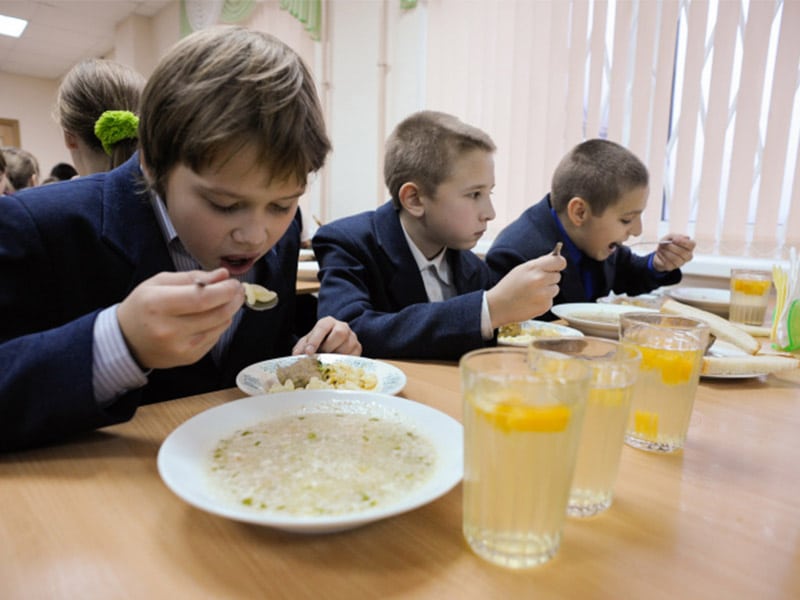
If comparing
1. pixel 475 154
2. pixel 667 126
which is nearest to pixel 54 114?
pixel 475 154

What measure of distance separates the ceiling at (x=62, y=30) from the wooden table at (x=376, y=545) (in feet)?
20.7

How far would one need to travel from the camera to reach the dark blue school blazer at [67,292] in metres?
0.65

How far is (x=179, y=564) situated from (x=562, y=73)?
3.00 meters

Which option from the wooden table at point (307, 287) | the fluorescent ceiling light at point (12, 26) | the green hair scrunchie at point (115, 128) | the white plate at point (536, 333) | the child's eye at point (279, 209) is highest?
the fluorescent ceiling light at point (12, 26)

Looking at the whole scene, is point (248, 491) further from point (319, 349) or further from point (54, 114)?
point (54, 114)

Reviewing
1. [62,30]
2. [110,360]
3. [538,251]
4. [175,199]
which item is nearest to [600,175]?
[538,251]

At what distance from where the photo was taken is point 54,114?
176cm

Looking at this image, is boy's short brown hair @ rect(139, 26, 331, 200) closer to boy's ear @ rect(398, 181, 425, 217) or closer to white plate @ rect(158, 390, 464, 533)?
white plate @ rect(158, 390, 464, 533)

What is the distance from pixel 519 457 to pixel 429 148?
133cm

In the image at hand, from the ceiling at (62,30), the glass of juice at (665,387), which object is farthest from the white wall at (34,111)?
the glass of juice at (665,387)

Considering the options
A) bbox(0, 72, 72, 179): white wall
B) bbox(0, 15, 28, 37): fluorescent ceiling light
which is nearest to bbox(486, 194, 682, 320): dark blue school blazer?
bbox(0, 15, 28, 37): fluorescent ceiling light

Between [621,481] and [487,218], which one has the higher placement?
[487,218]

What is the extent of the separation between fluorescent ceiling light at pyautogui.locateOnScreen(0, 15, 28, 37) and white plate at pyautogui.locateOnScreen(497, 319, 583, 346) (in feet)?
22.9

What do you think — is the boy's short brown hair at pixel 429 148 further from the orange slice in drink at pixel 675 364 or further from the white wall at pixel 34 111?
the white wall at pixel 34 111
